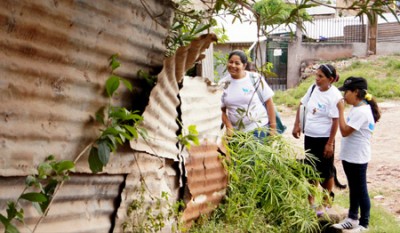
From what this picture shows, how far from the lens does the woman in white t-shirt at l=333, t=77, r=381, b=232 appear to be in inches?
234

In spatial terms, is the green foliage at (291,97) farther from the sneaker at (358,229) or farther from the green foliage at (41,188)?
the green foliage at (41,188)

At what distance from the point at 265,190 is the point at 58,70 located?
8.99 feet

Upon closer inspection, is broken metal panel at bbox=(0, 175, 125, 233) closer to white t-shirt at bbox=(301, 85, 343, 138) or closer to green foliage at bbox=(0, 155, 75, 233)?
green foliage at bbox=(0, 155, 75, 233)

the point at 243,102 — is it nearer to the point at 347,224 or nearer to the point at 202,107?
the point at 202,107

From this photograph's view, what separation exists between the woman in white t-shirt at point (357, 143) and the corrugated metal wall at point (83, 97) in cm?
248

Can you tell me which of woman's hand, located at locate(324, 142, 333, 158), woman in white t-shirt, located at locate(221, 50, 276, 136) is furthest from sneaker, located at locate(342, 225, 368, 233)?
woman in white t-shirt, located at locate(221, 50, 276, 136)

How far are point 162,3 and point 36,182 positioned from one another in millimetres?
1363

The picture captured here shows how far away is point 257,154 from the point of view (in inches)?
207

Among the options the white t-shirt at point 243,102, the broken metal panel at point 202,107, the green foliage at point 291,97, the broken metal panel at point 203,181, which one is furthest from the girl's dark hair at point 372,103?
the green foliage at point 291,97

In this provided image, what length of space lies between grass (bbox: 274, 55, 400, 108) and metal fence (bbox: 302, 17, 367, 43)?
279 centimetres

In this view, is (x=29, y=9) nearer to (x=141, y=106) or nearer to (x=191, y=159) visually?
(x=141, y=106)

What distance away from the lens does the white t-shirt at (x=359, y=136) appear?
5.94 meters

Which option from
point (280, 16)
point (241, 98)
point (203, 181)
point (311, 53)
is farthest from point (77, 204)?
point (311, 53)

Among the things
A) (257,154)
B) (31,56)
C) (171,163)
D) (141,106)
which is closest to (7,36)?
(31,56)
